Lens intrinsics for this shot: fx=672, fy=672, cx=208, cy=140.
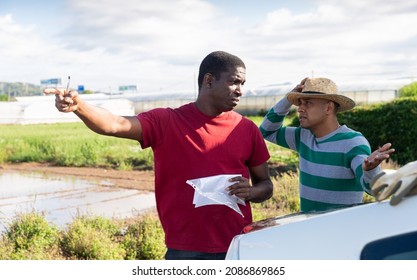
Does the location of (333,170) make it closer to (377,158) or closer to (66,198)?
(377,158)

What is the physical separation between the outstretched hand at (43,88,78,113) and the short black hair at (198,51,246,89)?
77 centimetres

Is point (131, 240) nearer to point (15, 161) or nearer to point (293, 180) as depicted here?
point (293, 180)

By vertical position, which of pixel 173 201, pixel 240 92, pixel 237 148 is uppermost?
pixel 240 92

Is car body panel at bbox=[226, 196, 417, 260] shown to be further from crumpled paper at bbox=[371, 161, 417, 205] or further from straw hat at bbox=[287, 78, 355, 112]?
straw hat at bbox=[287, 78, 355, 112]

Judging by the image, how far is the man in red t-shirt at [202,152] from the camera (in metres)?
3.31

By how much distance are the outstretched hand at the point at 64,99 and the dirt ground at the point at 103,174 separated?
8427 millimetres

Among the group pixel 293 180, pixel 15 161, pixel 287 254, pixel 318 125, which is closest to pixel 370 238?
pixel 287 254

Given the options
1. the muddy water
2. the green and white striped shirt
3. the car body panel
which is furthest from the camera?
the muddy water

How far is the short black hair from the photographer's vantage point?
343cm

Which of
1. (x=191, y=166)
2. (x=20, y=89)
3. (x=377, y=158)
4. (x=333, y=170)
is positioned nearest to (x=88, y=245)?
(x=191, y=166)

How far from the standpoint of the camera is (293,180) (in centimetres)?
898

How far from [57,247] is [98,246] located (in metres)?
0.43

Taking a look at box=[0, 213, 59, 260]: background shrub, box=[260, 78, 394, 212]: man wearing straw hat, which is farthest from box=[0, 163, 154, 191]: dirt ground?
box=[260, 78, 394, 212]: man wearing straw hat

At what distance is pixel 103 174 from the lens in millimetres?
13922
